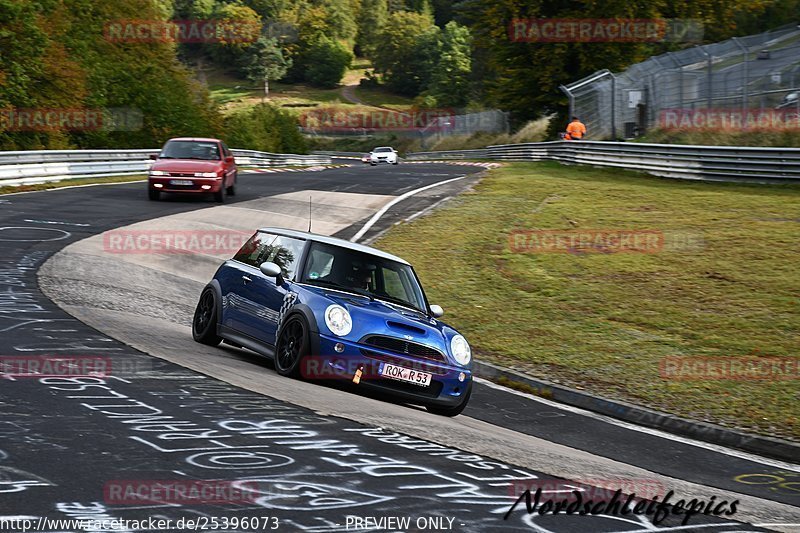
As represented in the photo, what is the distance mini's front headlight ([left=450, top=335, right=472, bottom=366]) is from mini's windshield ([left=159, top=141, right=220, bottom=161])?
17935 millimetres

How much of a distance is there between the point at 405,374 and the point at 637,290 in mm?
8175

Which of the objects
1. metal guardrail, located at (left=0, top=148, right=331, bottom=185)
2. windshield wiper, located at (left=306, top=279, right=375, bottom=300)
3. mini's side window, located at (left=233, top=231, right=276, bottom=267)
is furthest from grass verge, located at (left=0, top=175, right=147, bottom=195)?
windshield wiper, located at (left=306, top=279, right=375, bottom=300)

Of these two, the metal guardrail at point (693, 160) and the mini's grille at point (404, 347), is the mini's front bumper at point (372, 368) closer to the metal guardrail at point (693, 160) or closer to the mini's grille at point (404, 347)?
the mini's grille at point (404, 347)

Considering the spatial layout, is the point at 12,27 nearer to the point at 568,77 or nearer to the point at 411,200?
the point at 411,200

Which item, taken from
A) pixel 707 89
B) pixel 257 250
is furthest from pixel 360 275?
pixel 707 89

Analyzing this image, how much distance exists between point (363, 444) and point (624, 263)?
40.8 ft

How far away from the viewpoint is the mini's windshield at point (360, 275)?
1005cm

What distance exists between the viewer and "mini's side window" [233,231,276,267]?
11.0 meters

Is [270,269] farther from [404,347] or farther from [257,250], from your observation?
[404,347]

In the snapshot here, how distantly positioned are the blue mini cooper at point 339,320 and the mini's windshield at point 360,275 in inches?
0.4

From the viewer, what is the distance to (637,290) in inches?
645

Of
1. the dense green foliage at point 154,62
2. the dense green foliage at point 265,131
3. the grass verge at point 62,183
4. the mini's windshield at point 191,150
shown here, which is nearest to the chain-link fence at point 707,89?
the dense green foliage at point 154,62

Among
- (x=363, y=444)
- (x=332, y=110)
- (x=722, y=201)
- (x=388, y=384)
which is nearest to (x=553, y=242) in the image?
(x=722, y=201)

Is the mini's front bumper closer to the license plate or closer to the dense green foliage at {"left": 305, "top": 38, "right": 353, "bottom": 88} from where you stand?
the license plate
